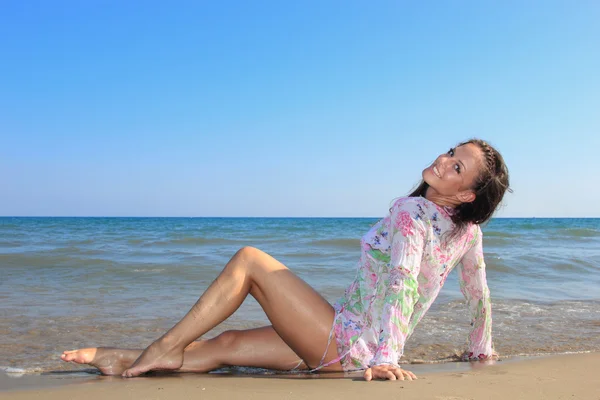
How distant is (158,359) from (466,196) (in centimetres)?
183

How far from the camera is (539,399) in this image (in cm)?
232

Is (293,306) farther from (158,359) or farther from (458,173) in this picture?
(458,173)

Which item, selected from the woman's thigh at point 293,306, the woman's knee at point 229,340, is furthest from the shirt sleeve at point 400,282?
the woman's knee at point 229,340

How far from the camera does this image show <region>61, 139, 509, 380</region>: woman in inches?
101

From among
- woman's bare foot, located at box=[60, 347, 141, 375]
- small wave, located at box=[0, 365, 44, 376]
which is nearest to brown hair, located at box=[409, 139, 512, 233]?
woman's bare foot, located at box=[60, 347, 141, 375]

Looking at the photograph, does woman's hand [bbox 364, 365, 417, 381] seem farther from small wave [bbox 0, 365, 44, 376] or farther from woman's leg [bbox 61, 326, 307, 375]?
small wave [bbox 0, 365, 44, 376]

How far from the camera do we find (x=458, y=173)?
8.87ft

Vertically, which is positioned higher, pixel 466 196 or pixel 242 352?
pixel 466 196

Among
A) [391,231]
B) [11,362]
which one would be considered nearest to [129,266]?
[11,362]

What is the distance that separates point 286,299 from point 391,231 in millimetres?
687

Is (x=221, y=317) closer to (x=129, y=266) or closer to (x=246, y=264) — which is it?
(x=246, y=264)

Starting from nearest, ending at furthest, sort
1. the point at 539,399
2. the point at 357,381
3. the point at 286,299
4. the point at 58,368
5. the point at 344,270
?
the point at 539,399, the point at 357,381, the point at 286,299, the point at 58,368, the point at 344,270

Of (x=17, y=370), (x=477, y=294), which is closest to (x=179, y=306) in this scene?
(x=17, y=370)

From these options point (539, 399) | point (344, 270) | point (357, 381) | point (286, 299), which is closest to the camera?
point (539, 399)
